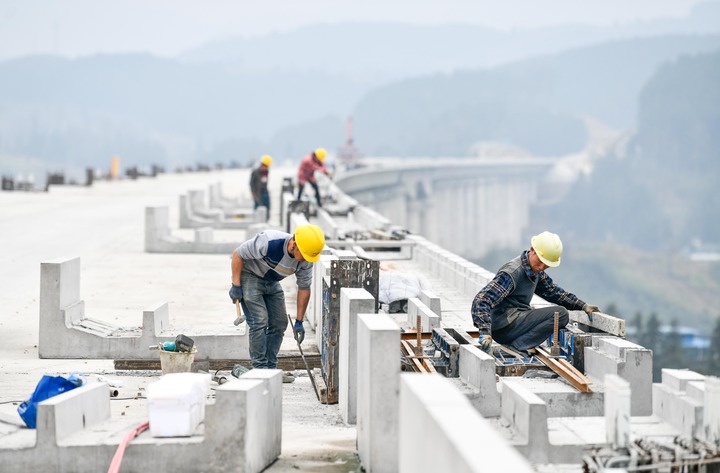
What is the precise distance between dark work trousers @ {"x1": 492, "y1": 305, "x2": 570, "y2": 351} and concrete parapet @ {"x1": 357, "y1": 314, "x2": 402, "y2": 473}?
3.53 meters

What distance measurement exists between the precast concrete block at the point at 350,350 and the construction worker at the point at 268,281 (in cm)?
73

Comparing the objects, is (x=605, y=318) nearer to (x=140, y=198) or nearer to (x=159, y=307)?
(x=159, y=307)

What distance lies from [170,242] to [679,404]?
19081mm

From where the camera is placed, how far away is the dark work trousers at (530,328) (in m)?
11.4

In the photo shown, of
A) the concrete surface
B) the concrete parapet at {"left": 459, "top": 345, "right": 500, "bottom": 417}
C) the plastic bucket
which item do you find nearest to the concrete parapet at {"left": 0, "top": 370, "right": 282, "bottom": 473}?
the concrete surface

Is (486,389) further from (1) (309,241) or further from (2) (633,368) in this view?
(1) (309,241)

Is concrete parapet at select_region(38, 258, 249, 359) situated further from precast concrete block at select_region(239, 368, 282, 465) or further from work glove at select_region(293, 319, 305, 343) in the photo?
precast concrete block at select_region(239, 368, 282, 465)

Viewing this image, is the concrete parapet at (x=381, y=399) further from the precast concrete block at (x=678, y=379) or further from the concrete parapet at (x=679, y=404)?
the precast concrete block at (x=678, y=379)

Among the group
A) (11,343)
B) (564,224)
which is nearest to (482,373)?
(11,343)

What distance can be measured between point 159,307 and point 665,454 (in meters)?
7.17

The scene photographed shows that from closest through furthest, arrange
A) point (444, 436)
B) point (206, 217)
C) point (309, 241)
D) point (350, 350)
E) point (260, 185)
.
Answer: point (444, 436) → point (350, 350) → point (309, 241) → point (260, 185) → point (206, 217)

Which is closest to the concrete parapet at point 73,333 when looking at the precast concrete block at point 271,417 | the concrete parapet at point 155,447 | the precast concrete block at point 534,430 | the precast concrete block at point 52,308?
the precast concrete block at point 52,308

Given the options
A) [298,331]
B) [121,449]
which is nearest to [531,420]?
[121,449]

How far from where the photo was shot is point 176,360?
426 inches
